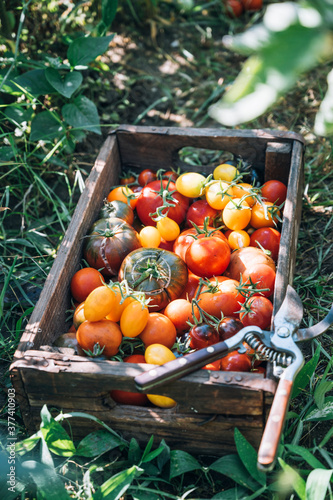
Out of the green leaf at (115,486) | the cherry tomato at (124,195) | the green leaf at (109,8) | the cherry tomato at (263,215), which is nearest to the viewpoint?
the green leaf at (115,486)

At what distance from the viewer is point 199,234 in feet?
6.75

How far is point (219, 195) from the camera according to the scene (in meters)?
2.12

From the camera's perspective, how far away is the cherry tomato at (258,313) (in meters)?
1.74

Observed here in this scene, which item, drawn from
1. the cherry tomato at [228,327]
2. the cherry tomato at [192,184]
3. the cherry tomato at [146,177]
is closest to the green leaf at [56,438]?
the cherry tomato at [228,327]

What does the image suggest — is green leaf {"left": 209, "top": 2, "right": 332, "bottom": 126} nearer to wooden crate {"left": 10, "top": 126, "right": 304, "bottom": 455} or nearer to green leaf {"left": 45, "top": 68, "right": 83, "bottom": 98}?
wooden crate {"left": 10, "top": 126, "right": 304, "bottom": 455}

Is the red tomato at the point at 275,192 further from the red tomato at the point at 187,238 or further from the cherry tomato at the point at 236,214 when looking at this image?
the red tomato at the point at 187,238

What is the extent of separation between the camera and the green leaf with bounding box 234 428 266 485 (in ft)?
5.14

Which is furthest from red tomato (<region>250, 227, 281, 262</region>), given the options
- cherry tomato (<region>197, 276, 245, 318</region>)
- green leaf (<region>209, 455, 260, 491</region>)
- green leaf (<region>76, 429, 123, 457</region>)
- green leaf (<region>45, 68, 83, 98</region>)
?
green leaf (<region>45, 68, 83, 98</region>)

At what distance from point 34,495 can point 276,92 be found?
156cm

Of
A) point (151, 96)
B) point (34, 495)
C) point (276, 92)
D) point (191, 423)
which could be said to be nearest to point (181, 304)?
point (191, 423)

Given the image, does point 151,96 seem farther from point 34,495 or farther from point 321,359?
point 34,495

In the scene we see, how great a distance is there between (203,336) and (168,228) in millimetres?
577

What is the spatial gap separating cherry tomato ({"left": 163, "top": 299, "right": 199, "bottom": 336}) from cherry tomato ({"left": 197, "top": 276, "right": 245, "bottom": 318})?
0.17 ft

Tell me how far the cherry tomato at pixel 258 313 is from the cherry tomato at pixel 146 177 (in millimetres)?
940
